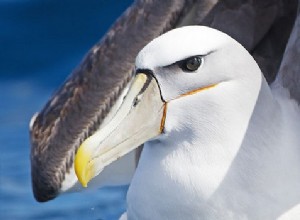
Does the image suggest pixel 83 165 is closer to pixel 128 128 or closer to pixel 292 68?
pixel 128 128

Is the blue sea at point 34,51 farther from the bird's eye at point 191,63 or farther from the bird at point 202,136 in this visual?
the bird's eye at point 191,63

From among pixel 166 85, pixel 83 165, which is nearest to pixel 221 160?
pixel 166 85

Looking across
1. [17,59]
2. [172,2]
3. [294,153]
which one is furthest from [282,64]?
[17,59]

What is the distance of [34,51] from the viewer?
303 inches

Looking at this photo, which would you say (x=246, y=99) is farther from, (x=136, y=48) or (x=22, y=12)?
(x=22, y=12)

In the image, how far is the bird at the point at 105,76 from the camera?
5680mm

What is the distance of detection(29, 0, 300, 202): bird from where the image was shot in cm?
568

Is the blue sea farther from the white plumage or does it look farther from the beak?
the beak

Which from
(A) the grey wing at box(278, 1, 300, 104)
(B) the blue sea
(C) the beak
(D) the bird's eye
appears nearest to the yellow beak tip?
(C) the beak

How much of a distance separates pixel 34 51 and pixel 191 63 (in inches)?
136

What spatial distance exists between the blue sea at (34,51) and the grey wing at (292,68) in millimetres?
2169

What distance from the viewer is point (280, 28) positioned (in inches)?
223

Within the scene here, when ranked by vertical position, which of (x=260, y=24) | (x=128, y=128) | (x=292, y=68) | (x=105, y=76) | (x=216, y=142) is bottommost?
(x=105, y=76)

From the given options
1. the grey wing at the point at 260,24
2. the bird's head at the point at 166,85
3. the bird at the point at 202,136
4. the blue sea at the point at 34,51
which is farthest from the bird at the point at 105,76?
the bird's head at the point at 166,85
